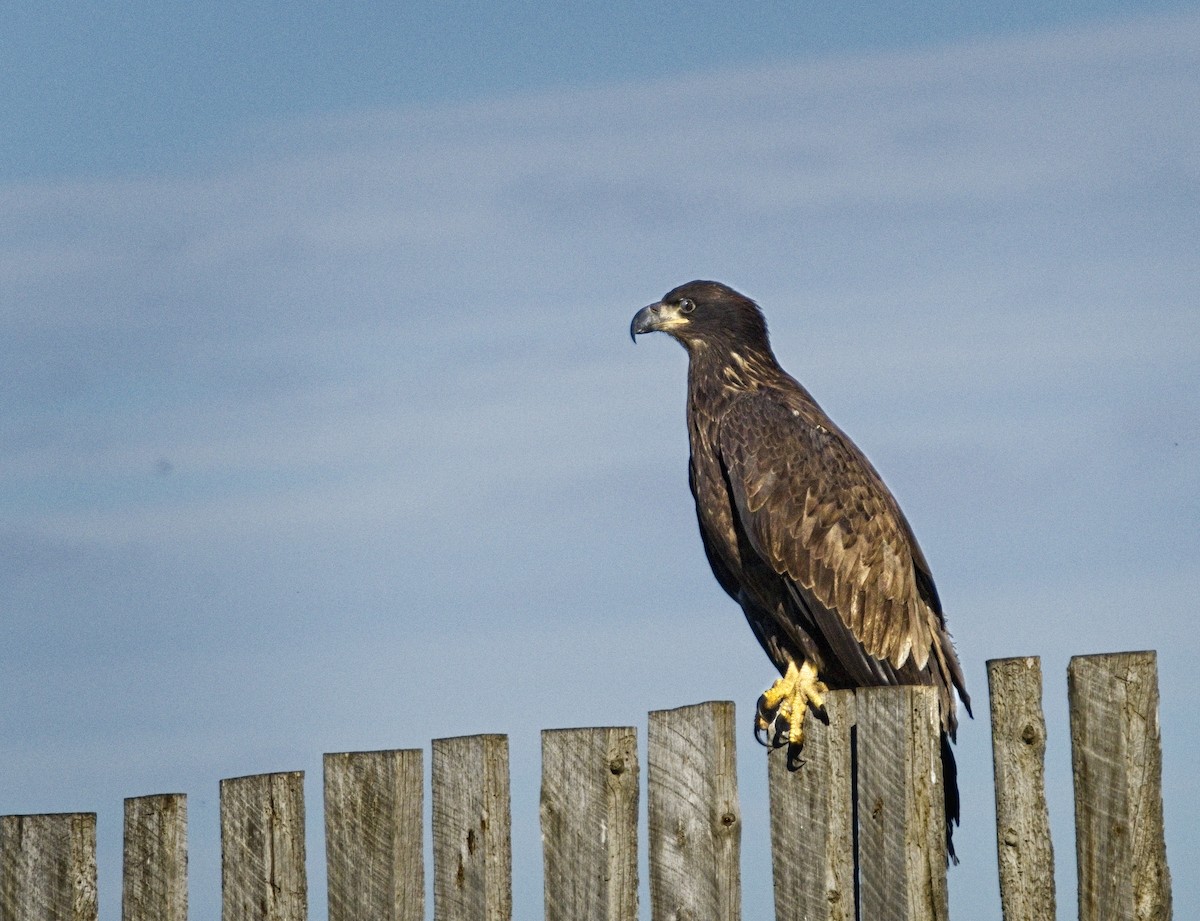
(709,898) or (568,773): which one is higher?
(568,773)

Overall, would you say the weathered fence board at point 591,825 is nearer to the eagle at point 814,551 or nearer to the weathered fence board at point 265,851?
the weathered fence board at point 265,851

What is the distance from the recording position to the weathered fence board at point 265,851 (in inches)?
198

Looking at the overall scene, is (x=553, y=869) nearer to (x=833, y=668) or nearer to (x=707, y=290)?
(x=833, y=668)

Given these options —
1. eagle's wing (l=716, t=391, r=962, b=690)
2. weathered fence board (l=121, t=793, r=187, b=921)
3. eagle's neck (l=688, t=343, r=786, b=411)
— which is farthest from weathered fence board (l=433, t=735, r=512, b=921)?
eagle's neck (l=688, t=343, r=786, b=411)

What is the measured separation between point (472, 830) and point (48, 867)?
1.75m

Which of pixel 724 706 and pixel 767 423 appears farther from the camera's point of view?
pixel 767 423

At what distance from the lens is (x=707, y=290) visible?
8578 mm

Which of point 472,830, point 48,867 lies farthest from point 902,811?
point 48,867

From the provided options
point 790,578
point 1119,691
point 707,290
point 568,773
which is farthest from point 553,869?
point 707,290

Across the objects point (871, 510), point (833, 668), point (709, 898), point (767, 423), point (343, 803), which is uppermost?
point (767, 423)

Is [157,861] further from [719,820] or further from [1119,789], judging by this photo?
[1119,789]

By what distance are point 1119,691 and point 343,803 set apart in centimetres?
241

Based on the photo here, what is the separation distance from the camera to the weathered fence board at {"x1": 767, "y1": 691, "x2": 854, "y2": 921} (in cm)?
443

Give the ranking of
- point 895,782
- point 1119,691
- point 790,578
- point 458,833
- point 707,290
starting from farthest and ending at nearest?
1. point 707,290
2. point 790,578
3. point 458,833
4. point 895,782
5. point 1119,691
